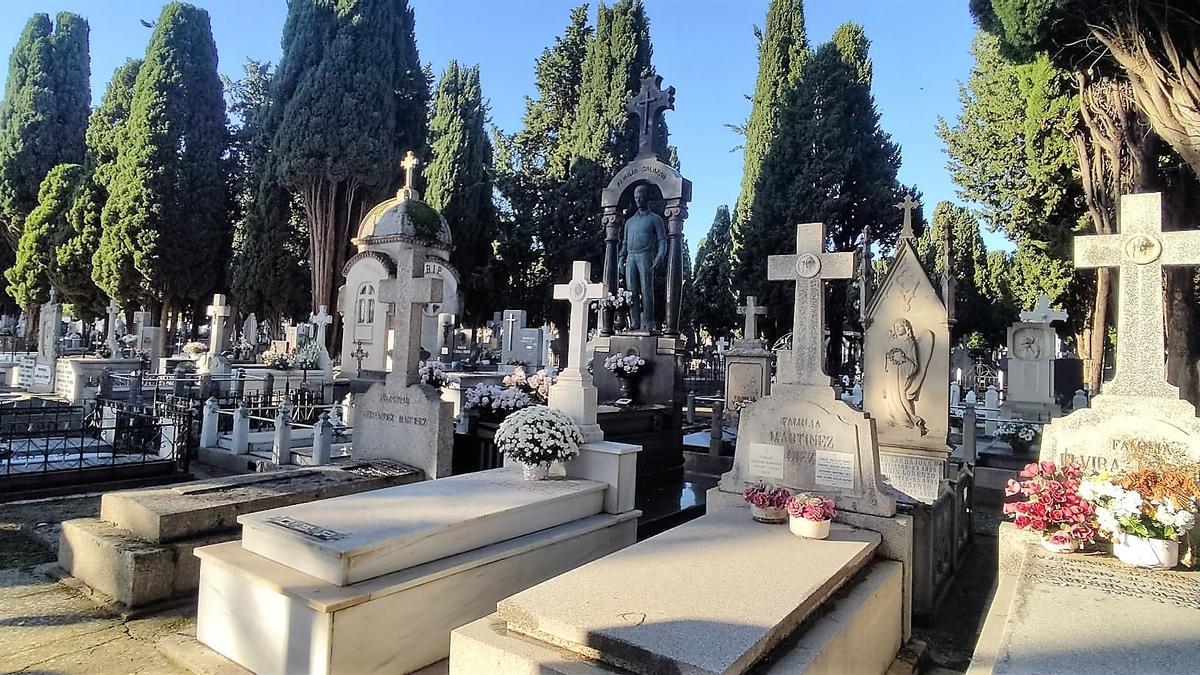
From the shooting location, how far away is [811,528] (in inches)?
157

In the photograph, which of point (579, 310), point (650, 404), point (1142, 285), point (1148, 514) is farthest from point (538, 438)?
point (650, 404)

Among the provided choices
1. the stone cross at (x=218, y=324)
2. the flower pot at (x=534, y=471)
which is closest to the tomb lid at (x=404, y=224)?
the stone cross at (x=218, y=324)

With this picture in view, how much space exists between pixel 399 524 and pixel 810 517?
8.05 feet

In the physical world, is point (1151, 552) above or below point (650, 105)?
below

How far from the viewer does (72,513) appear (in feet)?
19.8

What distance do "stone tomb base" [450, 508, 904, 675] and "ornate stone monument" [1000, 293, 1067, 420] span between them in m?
12.9

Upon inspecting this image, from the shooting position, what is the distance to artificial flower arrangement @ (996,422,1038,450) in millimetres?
10406

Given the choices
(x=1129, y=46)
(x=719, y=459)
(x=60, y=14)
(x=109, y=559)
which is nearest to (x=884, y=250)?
(x=1129, y=46)

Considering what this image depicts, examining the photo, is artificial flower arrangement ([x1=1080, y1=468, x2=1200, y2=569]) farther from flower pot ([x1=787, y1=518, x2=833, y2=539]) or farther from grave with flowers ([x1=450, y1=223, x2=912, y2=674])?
flower pot ([x1=787, y1=518, x2=833, y2=539])

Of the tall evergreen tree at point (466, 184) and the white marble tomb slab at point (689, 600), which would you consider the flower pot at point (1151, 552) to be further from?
the tall evergreen tree at point (466, 184)

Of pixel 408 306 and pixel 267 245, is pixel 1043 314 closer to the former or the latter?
pixel 408 306

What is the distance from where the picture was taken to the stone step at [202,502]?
409 centimetres

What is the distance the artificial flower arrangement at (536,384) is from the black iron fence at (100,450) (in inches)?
153

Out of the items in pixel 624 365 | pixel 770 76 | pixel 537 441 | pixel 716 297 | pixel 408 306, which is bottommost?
pixel 537 441
